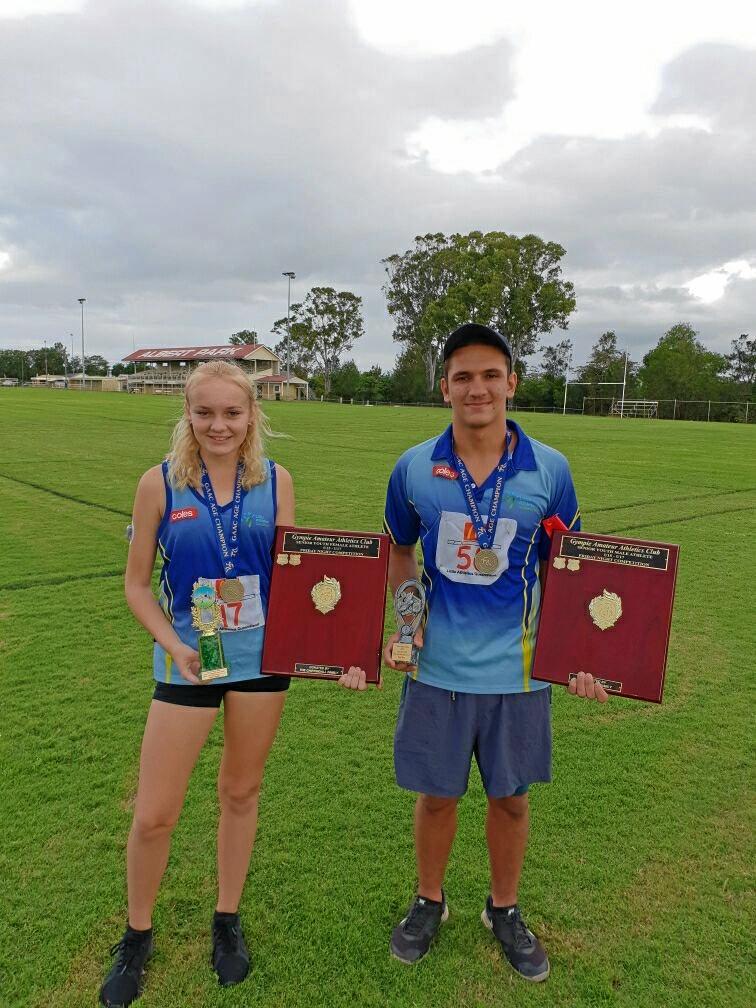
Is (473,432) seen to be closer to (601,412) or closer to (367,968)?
(367,968)

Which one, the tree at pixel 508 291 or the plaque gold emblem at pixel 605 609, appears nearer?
the plaque gold emblem at pixel 605 609

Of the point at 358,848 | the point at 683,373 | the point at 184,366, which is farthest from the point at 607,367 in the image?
the point at 358,848

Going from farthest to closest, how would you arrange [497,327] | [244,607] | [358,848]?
[497,327] < [358,848] < [244,607]

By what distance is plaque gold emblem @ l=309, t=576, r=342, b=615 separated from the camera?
210cm

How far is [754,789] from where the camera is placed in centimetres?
329

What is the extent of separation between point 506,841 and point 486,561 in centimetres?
93

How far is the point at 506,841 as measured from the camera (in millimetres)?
2359

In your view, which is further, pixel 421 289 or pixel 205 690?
pixel 421 289

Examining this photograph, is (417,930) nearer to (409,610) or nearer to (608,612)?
(409,610)

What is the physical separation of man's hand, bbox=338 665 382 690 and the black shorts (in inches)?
8.0

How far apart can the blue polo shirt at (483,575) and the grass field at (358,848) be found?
0.91m

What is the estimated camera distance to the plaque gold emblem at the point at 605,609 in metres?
2.05

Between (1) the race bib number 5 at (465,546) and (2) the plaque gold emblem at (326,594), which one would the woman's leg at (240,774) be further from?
(1) the race bib number 5 at (465,546)

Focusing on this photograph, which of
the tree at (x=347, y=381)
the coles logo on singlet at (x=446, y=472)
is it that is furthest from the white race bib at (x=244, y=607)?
the tree at (x=347, y=381)
